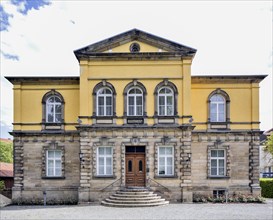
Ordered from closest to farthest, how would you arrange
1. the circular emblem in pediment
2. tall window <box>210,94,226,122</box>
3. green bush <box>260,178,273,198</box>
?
the circular emblem in pediment < tall window <box>210,94,226,122</box> < green bush <box>260,178,273,198</box>

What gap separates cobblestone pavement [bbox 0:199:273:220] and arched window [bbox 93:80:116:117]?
5.83 m

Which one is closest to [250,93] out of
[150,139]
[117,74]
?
[150,139]

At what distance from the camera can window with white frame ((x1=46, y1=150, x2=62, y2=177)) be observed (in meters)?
21.0

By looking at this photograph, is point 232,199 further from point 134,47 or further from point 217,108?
point 134,47

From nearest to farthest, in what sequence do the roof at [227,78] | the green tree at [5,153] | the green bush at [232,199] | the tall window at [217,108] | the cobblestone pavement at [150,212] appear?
the cobblestone pavement at [150,212] < the green bush at [232,199] < the roof at [227,78] < the tall window at [217,108] < the green tree at [5,153]

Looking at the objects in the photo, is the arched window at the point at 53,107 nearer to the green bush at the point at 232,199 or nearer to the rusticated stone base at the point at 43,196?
the rusticated stone base at the point at 43,196

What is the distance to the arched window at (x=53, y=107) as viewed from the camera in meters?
21.4

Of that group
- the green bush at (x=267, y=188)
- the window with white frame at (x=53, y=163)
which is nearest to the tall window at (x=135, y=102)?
the window with white frame at (x=53, y=163)

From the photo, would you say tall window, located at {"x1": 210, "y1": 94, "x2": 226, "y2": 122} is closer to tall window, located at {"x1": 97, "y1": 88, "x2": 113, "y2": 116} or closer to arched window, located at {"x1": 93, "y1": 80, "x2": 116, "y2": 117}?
arched window, located at {"x1": 93, "y1": 80, "x2": 116, "y2": 117}

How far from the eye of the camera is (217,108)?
21.5 meters

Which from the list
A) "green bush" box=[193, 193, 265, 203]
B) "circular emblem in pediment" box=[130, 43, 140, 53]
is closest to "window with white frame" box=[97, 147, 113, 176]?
"green bush" box=[193, 193, 265, 203]

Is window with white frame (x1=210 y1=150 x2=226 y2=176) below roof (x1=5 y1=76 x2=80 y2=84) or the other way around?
below

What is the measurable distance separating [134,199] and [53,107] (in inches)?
327

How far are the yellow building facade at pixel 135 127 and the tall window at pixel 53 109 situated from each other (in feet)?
0.22
